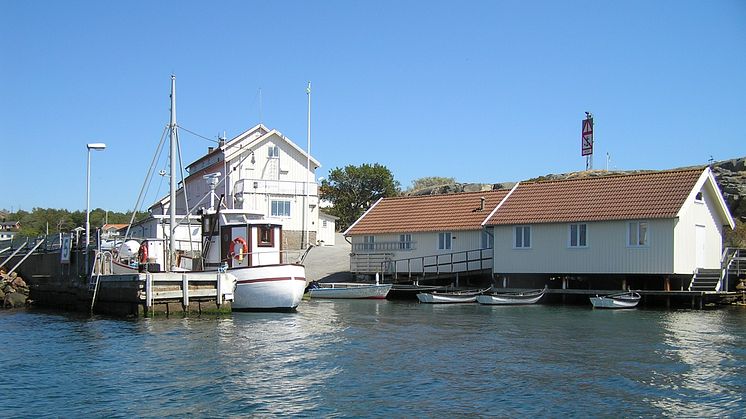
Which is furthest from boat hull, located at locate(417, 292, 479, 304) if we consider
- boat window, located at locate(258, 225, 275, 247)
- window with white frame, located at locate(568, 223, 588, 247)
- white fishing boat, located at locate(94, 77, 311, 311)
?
boat window, located at locate(258, 225, 275, 247)

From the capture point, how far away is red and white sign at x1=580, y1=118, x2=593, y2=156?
Result: 6269cm

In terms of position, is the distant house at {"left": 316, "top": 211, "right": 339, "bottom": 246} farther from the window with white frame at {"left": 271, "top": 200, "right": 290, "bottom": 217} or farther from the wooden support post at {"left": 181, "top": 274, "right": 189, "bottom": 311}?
the wooden support post at {"left": 181, "top": 274, "right": 189, "bottom": 311}

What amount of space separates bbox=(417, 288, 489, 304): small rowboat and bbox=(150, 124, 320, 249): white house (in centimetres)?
2000

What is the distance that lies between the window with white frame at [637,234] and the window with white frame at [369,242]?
51.2ft

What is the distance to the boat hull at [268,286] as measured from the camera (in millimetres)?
30359

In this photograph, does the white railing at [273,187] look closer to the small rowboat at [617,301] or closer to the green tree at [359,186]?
A: the green tree at [359,186]

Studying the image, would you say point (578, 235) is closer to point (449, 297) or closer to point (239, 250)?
point (449, 297)

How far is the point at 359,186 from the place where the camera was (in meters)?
80.2

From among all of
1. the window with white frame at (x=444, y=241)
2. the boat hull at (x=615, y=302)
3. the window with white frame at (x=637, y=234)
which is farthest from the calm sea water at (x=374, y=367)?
the window with white frame at (x=444, y=241)

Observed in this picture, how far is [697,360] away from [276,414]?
10.9m

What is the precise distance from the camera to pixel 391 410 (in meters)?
13.6

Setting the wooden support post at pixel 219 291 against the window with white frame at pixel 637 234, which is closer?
the wooden support post at pixel 219 291

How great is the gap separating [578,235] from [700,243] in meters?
5.43

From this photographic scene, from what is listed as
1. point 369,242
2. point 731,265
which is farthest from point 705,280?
point 369,242
